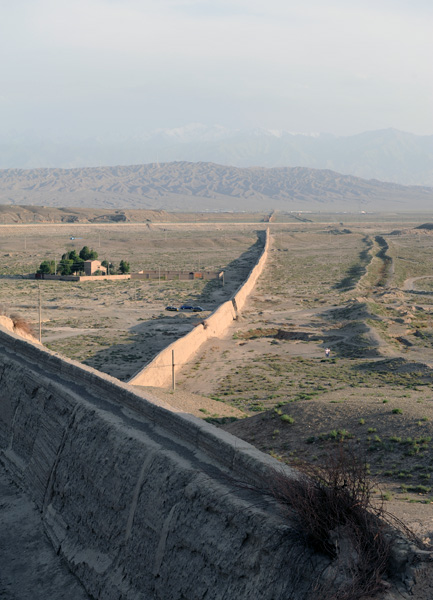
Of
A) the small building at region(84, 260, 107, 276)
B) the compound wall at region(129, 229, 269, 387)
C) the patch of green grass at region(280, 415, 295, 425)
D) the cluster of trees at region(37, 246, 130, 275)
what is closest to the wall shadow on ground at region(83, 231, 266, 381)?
the compound wall at region(129, 229, 269, 387)

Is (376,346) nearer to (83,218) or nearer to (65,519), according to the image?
(65,519)

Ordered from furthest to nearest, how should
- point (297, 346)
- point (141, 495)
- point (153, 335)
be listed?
point (153, 335)
point (297, 346)
point (141, 495)

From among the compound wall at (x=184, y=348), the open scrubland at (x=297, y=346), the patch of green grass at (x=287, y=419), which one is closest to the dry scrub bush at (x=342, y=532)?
the open scrubland at (x=297, y=346)

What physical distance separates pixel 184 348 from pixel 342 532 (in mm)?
22333

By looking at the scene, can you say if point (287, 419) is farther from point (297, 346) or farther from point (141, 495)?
point (297, 346)

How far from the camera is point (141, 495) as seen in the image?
10.8 metres

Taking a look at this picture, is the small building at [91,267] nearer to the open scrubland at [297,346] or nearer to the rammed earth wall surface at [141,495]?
the open scrubland at [297,346]

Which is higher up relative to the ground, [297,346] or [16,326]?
[16,326]

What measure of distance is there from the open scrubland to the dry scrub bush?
959 millimetres

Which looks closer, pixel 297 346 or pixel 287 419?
pixel 287 419

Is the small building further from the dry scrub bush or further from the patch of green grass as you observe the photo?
the dry scrub bush

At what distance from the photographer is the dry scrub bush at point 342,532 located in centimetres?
736

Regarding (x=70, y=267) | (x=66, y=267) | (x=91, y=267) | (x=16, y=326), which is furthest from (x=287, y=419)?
(x=66, y=267)

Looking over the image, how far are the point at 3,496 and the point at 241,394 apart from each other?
11.3 m
